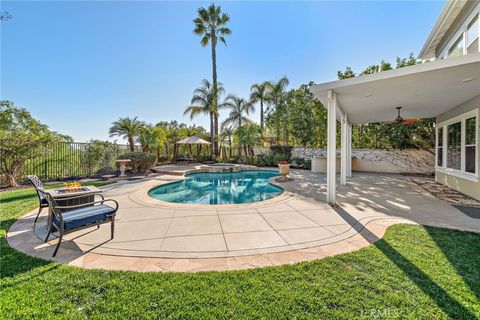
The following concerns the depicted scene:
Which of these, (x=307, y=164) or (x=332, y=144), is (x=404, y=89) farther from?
(x=307, y=164)

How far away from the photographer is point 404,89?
568cm

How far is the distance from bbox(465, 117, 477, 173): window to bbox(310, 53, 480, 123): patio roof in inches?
33.5

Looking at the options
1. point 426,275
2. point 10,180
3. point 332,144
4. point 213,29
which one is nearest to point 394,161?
point 332,144

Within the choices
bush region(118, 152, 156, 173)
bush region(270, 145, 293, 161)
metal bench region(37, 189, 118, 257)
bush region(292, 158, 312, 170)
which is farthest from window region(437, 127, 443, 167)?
bush region(118, 152, 156, 173)

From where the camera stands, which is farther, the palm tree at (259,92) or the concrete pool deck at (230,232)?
the palm tree at (259,92)

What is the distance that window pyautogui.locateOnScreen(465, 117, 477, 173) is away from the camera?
6.96m

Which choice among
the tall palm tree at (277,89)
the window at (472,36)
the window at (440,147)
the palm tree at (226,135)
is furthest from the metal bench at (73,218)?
the tall palm tree at (277,89)

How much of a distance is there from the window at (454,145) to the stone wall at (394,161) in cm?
515

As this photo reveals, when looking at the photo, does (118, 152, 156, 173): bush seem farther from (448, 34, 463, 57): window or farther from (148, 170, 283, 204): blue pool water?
(448, 34, 463, 57): window

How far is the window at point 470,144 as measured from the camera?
6957 millimetres

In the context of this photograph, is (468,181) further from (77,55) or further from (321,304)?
(77,55)

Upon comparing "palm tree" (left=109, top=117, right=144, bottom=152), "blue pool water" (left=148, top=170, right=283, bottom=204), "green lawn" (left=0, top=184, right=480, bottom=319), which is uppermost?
"palm tree" (left=109, top=117, right=144, bottom=152)

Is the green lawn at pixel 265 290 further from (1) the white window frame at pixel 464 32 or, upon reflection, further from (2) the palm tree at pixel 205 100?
(2) the palm tree at pixel 205 100

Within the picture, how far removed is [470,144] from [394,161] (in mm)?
7485
